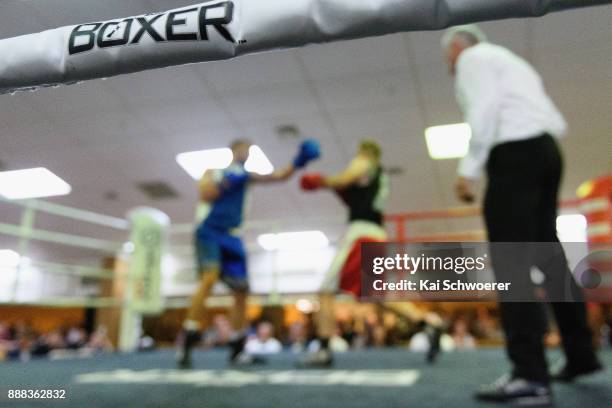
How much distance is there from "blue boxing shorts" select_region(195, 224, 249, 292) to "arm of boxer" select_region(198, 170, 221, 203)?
4.4 inches

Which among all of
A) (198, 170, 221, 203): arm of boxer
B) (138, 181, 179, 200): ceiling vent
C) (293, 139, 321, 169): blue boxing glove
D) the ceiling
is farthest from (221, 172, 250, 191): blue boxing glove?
(138, 181, 179, 200): ceiling vent

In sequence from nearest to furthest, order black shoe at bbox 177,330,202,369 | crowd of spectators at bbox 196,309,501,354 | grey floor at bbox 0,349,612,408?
grey floor at bbox 0,349,612,408
black shoe at bbox 177,330,202,369
crowd of spectators at bbox 196,309,501,354

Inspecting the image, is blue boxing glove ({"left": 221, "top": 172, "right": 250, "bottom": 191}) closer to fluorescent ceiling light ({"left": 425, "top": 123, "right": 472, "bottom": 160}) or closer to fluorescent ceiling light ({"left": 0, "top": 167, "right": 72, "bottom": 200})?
fluorescent ceiling light ({"left": 0, "top": 167, "right": 72, "bottom": 200})

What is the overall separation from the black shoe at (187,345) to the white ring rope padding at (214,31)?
49.1 inches

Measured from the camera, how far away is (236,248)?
1.67 m

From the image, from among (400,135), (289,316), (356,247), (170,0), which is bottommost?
(289,316)

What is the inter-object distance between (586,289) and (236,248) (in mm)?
1156

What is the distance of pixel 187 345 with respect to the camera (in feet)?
5.08

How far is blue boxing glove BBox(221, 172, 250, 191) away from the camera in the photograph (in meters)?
1.60

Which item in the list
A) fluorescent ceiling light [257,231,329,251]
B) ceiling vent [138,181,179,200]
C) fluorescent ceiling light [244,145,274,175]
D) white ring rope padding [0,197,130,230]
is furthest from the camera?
fluorescent ceiling light [257,231,329,251]

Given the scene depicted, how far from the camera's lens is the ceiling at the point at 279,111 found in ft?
1.67

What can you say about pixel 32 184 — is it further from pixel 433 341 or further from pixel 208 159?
pixel 433 341

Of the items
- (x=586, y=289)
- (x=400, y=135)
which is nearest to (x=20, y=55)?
(x=586, y=289)

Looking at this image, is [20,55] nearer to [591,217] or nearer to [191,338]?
[191,338]
